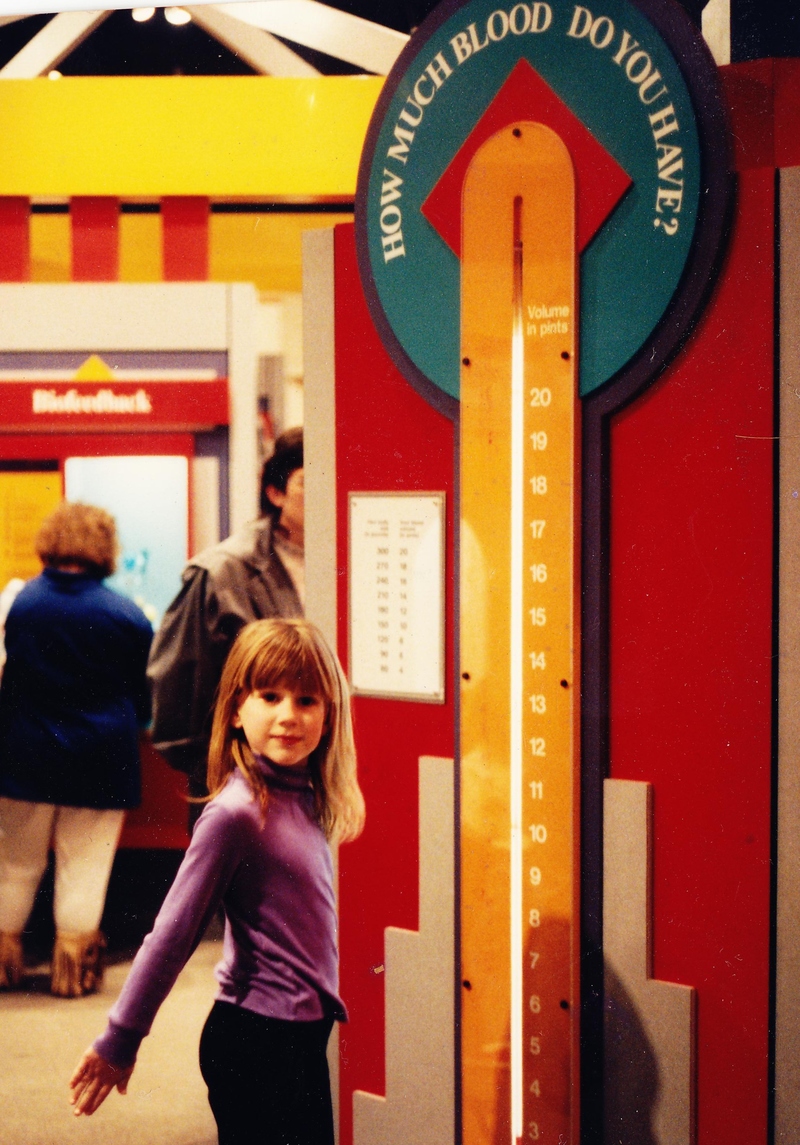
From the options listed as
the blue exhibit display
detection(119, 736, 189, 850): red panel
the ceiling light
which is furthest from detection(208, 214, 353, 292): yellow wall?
detection(119, 736, 189, 850): red panel

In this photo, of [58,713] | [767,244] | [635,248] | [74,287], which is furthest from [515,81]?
[74,287]

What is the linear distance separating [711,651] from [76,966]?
243 cm

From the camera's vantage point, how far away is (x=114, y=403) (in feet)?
13.4

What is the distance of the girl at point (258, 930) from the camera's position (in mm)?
1870

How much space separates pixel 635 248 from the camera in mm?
1779

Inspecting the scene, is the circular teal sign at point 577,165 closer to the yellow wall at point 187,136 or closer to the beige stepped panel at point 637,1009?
the beige stepped panel at point 637,1009

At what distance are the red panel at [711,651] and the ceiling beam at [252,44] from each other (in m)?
2.94

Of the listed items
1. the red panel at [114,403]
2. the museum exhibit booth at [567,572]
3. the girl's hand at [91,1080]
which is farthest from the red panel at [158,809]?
the girl's hand at [91,1080]

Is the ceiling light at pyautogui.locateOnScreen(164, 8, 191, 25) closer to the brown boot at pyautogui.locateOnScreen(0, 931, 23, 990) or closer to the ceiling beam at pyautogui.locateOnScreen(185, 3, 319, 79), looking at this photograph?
the ceiling beam at pyautogui.locateOnScreen(185, 3, 319, 79)

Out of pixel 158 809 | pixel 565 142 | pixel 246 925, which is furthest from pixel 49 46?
pixel 246 925

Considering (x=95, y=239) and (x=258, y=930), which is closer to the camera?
(x=258, y=930)

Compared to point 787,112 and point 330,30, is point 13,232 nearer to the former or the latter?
point 330,30

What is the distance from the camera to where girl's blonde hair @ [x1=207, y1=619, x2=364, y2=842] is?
6.63ft

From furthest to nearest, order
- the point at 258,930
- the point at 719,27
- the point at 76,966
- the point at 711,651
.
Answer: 1. the point at 76,966
2. the point at 719,27
3. the point at 258,930
4. the point at 711,651
